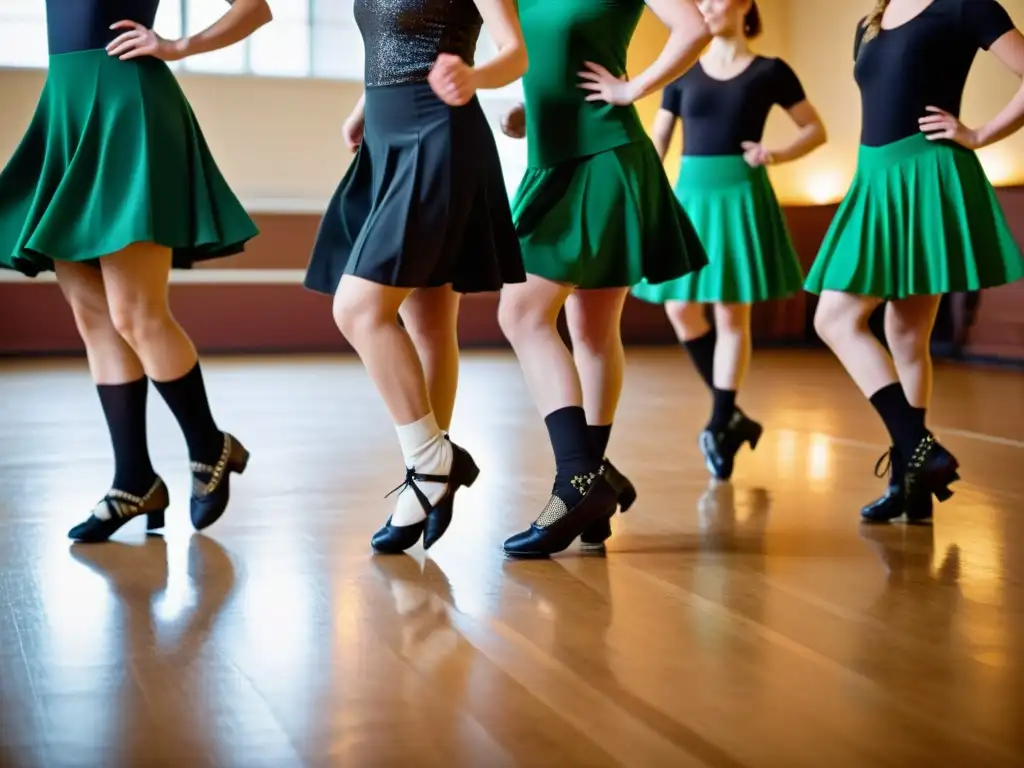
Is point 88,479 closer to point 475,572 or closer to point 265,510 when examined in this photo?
point 265,510

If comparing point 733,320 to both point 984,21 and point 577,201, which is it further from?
point 577,201

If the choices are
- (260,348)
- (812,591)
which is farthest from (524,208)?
(260,348)

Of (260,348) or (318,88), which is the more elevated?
(318,88)

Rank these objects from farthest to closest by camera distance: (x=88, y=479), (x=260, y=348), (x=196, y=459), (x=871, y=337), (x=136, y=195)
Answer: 1. (x=260, y=348)
2. (x=88, y=479)
3. (x=871, y=337)
4. (x=196, y=459)
5. (x=136, y=195)

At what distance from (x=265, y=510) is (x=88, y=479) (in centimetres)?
67

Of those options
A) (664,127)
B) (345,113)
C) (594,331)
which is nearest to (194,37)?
(594,331)

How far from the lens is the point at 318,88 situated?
8.93 meters

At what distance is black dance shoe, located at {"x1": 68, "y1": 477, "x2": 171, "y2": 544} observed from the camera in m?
2.78

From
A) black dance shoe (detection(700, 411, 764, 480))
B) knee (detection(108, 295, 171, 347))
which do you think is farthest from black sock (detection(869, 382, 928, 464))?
knee (detection(108, 295, 171, 347))

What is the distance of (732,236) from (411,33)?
1747 millimetres

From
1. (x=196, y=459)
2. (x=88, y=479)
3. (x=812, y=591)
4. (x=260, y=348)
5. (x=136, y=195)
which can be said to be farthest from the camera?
(x=260, y=348)

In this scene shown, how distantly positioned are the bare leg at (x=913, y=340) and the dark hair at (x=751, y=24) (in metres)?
1.20

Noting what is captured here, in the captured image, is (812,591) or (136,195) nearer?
(812,591)

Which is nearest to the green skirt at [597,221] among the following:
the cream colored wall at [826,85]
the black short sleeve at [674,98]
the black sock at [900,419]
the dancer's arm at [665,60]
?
the dancer's arm at [665,60]
